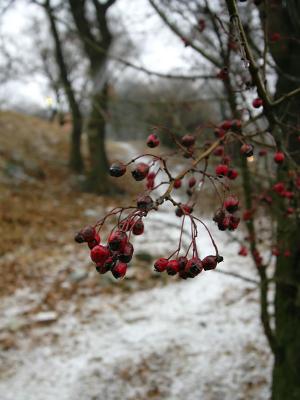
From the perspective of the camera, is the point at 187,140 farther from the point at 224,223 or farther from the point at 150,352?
the point at 150,352

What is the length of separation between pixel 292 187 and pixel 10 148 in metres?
12.2

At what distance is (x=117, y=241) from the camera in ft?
3.15

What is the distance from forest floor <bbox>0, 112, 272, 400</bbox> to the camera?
425 centimetres

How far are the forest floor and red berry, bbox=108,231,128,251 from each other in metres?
2.46

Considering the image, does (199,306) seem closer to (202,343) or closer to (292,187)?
(202,343)

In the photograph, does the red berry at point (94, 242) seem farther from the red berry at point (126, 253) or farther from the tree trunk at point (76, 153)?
the tree trunk at point (76, 153)

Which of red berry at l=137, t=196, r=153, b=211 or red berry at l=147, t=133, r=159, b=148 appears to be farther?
red berry at l=147, t=133, r=159, b=148

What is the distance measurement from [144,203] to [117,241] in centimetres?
11

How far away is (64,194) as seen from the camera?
11109 millimetres

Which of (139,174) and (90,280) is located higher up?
(139,174)

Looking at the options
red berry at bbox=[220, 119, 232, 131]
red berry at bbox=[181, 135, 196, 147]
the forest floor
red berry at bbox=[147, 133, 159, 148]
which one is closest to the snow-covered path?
the forest floor

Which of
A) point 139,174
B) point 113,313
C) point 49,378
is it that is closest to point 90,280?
point 113,313

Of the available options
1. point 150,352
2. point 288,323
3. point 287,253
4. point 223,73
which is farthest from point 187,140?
point 150,352

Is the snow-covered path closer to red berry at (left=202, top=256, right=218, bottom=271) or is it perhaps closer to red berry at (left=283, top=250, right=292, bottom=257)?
red berry at (left=283, top=250, right=292, bottom=257)
